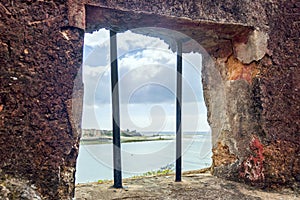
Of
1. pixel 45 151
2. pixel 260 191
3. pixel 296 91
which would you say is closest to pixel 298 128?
pixel 296 91

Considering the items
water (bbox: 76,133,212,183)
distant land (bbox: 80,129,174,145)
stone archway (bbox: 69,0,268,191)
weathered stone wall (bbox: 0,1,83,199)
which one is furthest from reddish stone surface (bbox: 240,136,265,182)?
weathered stone wall (bbox: 0,1,83,199)

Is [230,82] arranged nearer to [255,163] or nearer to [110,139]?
[255,163]

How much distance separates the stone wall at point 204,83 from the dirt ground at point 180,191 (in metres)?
0.07

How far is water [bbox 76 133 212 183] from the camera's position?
4.68 ft

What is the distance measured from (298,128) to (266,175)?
277mm

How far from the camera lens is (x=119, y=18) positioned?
120 centimetres

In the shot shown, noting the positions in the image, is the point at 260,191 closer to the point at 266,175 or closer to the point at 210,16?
the point at 266,175

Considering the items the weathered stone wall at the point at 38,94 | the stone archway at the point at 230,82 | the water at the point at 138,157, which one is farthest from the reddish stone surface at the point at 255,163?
the weathered stone wall at the point at 38,94

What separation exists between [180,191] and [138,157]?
0.31 m

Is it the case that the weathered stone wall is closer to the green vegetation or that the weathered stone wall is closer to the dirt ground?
the dirt ground

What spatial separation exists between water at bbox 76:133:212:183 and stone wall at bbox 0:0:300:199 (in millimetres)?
138

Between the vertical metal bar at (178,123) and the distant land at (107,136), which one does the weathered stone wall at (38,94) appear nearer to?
the distant land at (107,136)

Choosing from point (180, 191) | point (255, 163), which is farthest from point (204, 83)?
point (180, 191)

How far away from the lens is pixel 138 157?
1.57 m
